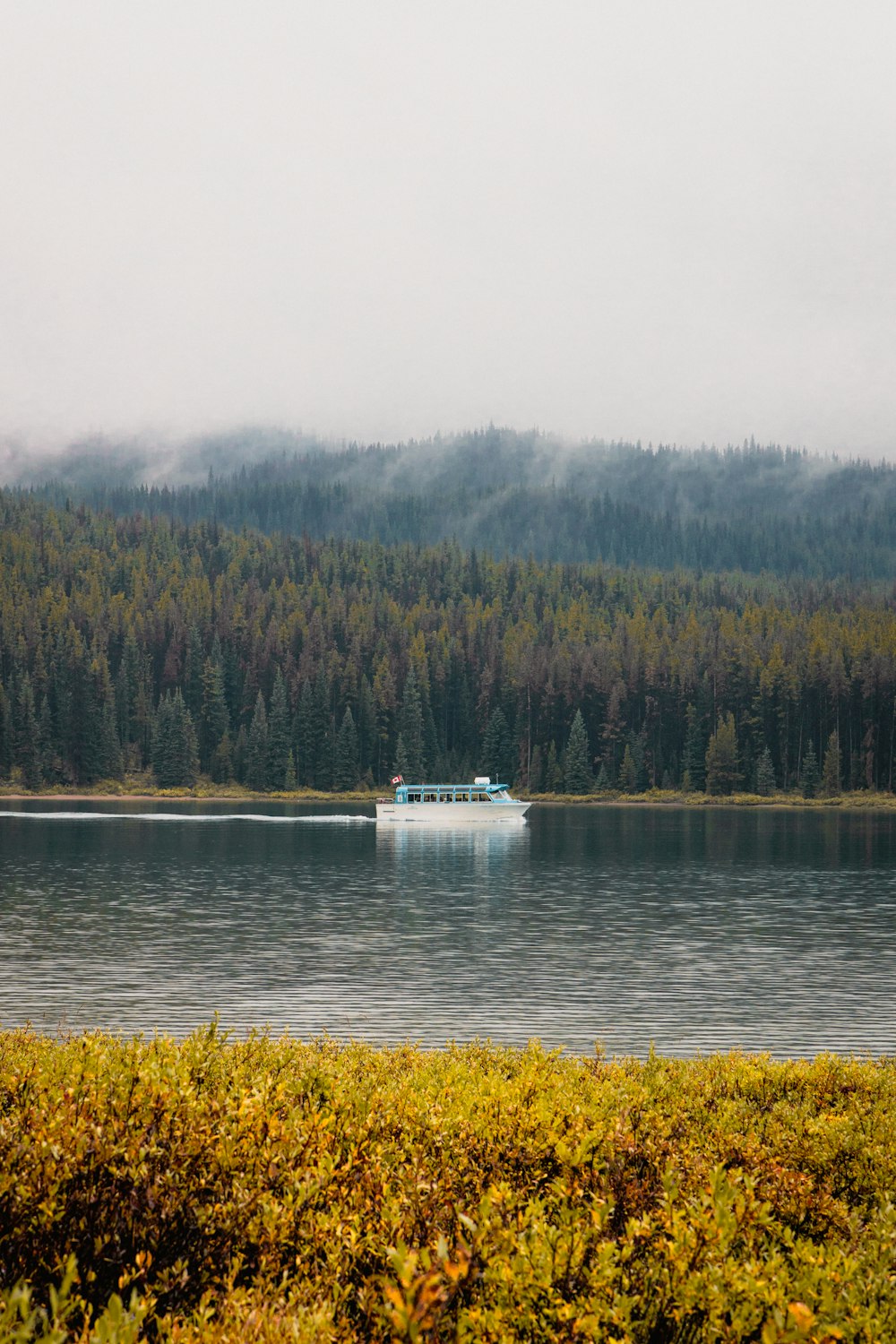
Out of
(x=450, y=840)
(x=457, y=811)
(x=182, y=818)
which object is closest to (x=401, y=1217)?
(x=450, y=840)

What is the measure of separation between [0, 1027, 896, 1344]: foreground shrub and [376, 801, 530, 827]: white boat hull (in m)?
123

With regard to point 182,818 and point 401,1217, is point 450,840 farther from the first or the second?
point 401,1217

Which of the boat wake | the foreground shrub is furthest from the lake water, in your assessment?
the boat wake

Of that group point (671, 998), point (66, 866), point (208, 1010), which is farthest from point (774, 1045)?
point (66, 866)

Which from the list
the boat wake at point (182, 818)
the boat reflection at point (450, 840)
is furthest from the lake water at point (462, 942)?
the boat wake at point (182, 818)

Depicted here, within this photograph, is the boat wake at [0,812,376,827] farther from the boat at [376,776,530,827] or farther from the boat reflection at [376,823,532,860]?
the boat reflection at [376,823,532,860]

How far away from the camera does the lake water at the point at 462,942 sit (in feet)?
101

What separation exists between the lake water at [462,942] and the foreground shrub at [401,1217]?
14291 mm

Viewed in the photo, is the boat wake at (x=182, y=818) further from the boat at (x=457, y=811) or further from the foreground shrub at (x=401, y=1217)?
the foreground shrub at (x=401, y=1217)

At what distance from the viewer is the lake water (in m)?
30.9

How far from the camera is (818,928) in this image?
51750 millimetres

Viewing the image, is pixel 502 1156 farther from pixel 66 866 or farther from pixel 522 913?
pixel 66 866

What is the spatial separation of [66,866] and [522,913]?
1361 inches

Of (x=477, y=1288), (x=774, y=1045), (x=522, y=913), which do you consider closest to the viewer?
(x=477, y=1288)
